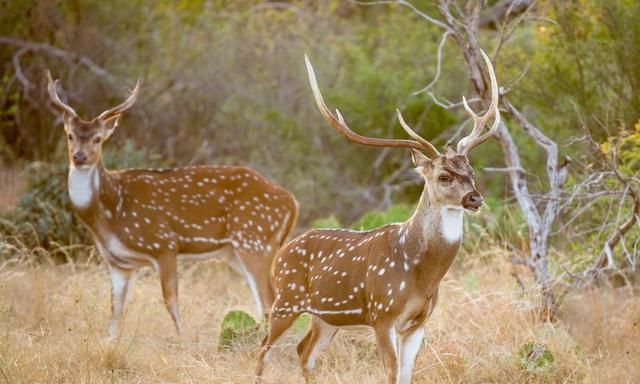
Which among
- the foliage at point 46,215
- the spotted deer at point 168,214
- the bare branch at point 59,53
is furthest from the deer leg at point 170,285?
the bare branch at point 59,53

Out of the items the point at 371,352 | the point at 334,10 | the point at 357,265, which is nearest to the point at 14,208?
the point at 371,352

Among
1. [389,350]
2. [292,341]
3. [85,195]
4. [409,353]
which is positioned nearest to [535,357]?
[409,353]

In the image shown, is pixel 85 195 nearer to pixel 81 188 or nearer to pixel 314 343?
pixel 81 188

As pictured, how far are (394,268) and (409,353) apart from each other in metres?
0.52

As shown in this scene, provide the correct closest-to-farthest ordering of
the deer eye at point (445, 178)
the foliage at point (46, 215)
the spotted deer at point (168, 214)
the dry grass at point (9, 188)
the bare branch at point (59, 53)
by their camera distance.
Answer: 1. the deer eye at point (445, 178)
2. the spotted deer at point (168, 214)
3. the foliage at point (46, 215)
4. the dry grass at point (9, 188)
5. the bare branch at point (59, 53)

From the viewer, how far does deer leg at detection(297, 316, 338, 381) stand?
6809mm

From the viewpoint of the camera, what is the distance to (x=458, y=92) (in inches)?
532

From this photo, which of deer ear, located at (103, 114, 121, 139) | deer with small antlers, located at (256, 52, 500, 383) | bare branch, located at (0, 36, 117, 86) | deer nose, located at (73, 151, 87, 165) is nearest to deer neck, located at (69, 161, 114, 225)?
deer nose, located at (73, 151, 87, 165)

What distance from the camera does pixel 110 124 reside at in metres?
8.89

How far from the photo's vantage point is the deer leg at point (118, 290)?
8414 mm

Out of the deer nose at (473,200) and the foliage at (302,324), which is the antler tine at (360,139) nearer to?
the deer nose at (473,200)

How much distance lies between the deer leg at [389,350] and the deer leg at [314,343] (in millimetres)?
830

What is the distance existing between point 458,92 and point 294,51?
267 centimetres

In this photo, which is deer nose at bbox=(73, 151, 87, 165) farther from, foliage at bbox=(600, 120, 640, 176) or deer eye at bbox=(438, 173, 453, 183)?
foliage at bbox=(600, 120, 640, 176)
